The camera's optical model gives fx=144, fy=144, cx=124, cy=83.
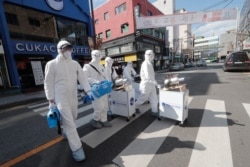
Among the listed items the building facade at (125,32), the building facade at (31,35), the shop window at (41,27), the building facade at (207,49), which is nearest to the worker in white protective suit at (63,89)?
the building facade at (31,35)

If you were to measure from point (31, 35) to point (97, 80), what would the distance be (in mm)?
11106

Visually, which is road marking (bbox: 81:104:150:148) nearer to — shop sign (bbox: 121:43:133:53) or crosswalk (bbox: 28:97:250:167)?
crosswalk (bbox: 28:97:250:167)

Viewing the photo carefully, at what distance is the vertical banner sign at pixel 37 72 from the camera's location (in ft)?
36.4

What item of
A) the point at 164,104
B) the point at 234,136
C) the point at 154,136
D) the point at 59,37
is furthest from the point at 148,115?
the point at 59,37

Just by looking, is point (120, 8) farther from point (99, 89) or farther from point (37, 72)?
point (99, 89)

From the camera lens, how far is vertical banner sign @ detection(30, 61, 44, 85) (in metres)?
11.1

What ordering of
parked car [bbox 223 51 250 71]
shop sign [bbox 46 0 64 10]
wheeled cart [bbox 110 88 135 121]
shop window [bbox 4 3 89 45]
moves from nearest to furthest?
wheeled cart [bbox 110 88 135 121] < shop window [bbox 4 3 89 45] < shop sign [bbox 46 0 64 10] < parked car [bbox 223 51 250 71]

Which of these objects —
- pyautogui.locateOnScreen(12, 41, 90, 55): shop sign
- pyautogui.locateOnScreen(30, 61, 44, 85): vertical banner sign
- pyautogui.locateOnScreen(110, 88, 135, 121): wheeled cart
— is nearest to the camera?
pyautogui.locateOnScreen(110, 88, 135, 121): wheeled cart

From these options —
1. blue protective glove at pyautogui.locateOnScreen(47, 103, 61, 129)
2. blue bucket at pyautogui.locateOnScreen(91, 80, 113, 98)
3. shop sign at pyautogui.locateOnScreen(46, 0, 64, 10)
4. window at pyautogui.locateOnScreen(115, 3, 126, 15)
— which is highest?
window at pyautogui.locateOnScreen(115, 3, 126, 15)

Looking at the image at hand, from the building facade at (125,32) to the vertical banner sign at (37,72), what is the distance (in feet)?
37.3

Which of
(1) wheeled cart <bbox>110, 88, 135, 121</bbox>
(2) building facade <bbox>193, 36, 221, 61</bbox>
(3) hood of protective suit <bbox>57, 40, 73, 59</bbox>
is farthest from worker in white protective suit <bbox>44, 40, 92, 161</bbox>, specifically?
(2) building facade <bbox>193, 36, 221, 61</bbox>

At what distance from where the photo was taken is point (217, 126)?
135 inches

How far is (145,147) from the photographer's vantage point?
2.77m

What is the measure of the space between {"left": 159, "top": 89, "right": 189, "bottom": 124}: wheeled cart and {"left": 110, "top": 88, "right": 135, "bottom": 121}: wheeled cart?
825 millimetres
